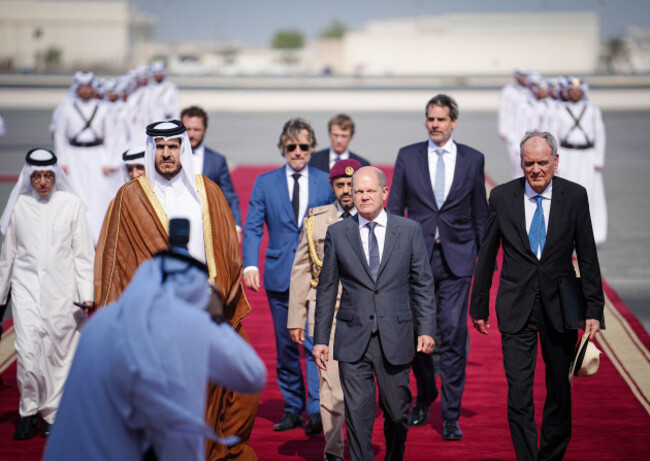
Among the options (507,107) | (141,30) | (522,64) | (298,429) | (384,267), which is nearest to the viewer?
(384,267)

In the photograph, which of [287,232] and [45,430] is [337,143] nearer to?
[287,232]

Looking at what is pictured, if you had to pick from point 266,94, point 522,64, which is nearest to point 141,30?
point 522,64

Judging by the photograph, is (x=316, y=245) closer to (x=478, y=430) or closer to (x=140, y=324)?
(x=478, y=430)

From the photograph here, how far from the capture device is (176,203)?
6.14m

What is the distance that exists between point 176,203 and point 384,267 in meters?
1.25

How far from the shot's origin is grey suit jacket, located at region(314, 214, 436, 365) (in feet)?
19.4

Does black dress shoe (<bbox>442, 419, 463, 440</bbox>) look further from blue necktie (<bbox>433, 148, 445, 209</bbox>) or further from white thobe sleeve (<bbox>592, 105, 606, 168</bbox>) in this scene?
white thobe sleeve (<bbox>592, 105, 606, 168</bbox>)

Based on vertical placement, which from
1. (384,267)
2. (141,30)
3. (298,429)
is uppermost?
(141,30)

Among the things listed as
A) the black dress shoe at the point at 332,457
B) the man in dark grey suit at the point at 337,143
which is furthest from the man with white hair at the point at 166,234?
the man in dark grey suit at the point at 337,143

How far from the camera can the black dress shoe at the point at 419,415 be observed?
7.56 metres

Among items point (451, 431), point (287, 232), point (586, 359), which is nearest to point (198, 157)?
point (287, 232)

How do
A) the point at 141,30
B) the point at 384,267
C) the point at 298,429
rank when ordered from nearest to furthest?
the point at 384,267 < the point at 298,429 < the point at 141,30

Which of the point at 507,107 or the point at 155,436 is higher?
the point at 507,107

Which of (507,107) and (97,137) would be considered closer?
(97,137)
